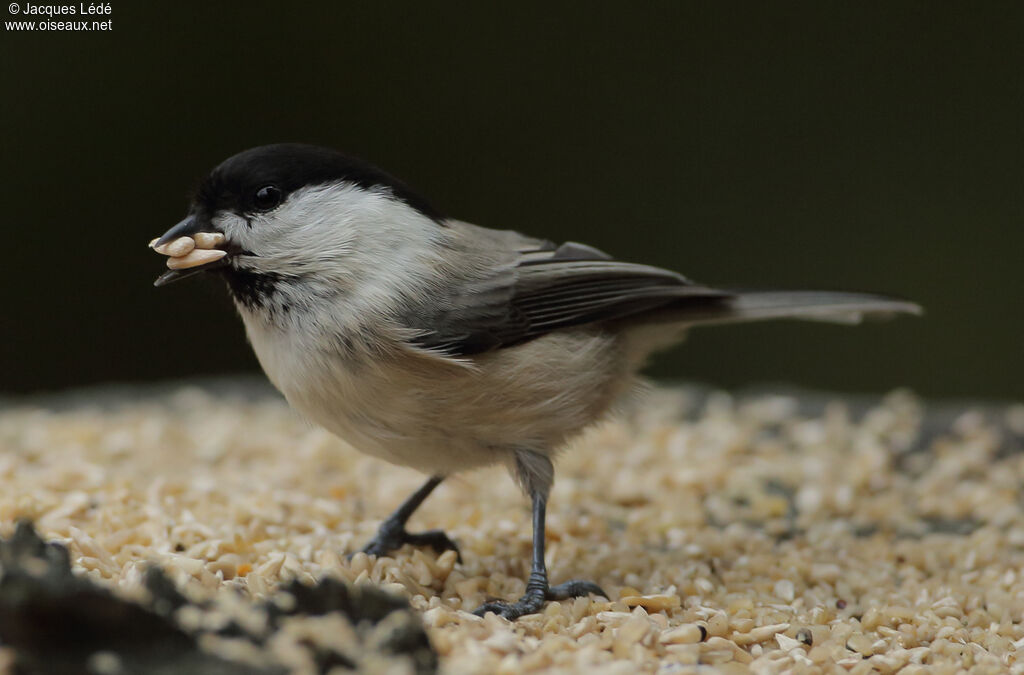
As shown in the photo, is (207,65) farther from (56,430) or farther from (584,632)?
(584,632)

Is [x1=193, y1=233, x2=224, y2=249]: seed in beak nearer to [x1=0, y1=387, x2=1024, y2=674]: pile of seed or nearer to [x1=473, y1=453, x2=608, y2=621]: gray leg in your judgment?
[x1=0, y1=387, x2=1024, y2=674]: pile of seed

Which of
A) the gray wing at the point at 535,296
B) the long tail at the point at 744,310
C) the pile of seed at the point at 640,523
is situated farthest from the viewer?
the long tail at the point at 744,310

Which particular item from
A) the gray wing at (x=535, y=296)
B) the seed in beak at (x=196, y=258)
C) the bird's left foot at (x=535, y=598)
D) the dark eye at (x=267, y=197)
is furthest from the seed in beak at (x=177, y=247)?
the bird's left foot at (x=535, y=598)

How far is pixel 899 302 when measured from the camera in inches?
92.0

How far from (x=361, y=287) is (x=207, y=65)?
2637 millimetres

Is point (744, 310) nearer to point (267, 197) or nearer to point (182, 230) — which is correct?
point (267, 197)

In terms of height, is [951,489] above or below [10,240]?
below

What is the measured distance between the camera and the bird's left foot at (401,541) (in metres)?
2.02

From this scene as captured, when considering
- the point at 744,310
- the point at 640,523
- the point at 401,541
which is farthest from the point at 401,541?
the point at 744,310

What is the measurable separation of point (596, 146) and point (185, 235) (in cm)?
287

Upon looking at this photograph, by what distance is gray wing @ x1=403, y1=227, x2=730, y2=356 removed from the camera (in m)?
1.82

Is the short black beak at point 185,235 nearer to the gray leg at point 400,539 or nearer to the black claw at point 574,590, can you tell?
the gray leg at point 400,539

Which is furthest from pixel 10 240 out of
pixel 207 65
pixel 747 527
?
pixel 747 527

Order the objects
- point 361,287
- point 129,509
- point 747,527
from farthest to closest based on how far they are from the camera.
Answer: point 747,527 < point 129,509 < point 361,287
